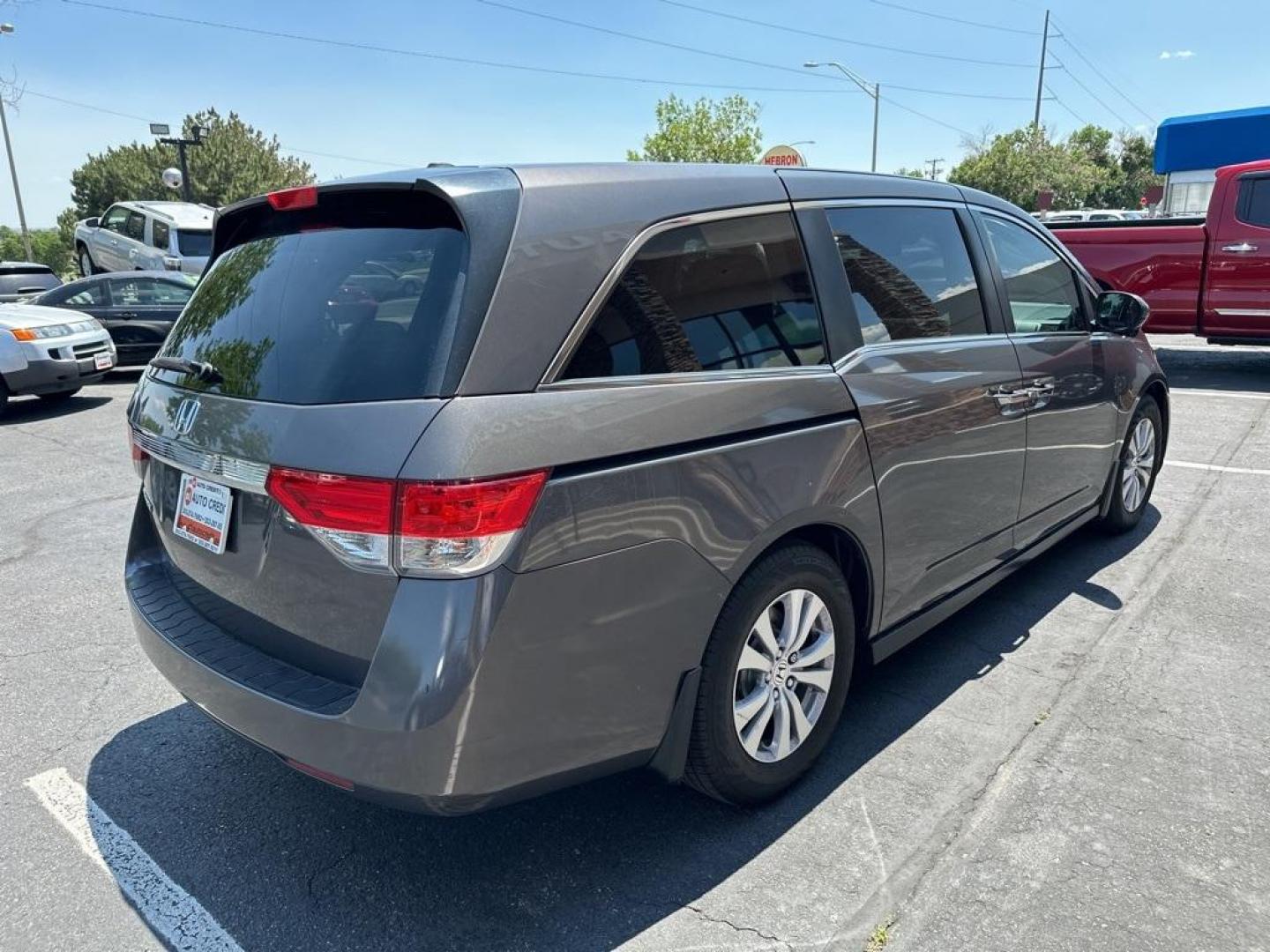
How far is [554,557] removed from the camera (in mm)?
1962

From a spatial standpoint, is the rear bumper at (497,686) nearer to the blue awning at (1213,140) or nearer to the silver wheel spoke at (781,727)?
the silver wheel spoke at (781,727)

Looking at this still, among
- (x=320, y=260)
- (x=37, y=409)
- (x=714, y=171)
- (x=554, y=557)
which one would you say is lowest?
(x=37, y=409)

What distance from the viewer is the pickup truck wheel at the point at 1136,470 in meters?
4.71

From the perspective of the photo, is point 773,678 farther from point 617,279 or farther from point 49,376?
point 49,376

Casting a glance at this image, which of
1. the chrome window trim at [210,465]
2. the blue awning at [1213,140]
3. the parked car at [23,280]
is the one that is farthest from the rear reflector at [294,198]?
the blue awning at [1213,140]

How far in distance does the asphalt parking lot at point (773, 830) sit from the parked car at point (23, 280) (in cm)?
1331

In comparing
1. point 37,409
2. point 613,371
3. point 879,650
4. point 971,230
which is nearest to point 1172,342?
point 971,230

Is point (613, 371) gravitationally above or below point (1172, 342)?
above

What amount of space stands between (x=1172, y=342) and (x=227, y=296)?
14.5 metres

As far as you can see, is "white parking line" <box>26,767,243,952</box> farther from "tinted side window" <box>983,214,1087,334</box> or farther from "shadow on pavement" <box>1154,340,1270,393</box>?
"shadow on pavement" <box>1154,340,1270,393</box>

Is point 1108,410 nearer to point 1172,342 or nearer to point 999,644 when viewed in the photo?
point 999,644

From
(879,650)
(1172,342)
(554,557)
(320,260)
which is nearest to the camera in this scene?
(554,557)

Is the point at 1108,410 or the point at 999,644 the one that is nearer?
the point at 999,644

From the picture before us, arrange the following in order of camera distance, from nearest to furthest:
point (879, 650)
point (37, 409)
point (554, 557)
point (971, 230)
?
point (554, 557) → point (879, 650) → point (971, 230) → point (37, 409)
